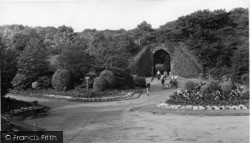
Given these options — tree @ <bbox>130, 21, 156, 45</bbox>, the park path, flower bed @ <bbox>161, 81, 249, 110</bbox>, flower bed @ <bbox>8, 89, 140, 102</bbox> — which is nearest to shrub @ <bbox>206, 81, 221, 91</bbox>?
flower bed @ <bbox>161, 81, 249, 110</bbox>

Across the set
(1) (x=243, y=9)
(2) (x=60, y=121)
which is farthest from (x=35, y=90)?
(1) (x=243, y=9)

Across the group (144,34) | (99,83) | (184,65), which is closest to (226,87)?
(99,83)

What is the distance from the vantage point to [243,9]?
55094 millimetres

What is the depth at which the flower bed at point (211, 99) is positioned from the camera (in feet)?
65.8

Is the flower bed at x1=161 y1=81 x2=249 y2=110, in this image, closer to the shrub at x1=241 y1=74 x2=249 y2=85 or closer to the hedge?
the shrub at x1=241 y1=74 x2=249 y2=85

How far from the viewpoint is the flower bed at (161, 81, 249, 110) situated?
790 inches

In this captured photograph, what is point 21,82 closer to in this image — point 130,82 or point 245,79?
point 130,82

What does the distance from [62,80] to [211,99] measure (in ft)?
49.5

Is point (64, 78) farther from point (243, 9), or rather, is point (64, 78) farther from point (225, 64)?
point (243, 9)

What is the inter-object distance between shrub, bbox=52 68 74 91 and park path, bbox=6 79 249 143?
9.72 meters

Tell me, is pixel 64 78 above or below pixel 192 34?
below

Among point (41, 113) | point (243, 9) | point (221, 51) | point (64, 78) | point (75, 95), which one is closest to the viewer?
point (41, 113)

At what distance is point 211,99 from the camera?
21156 mm

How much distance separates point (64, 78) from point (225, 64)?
2347 centimetres
